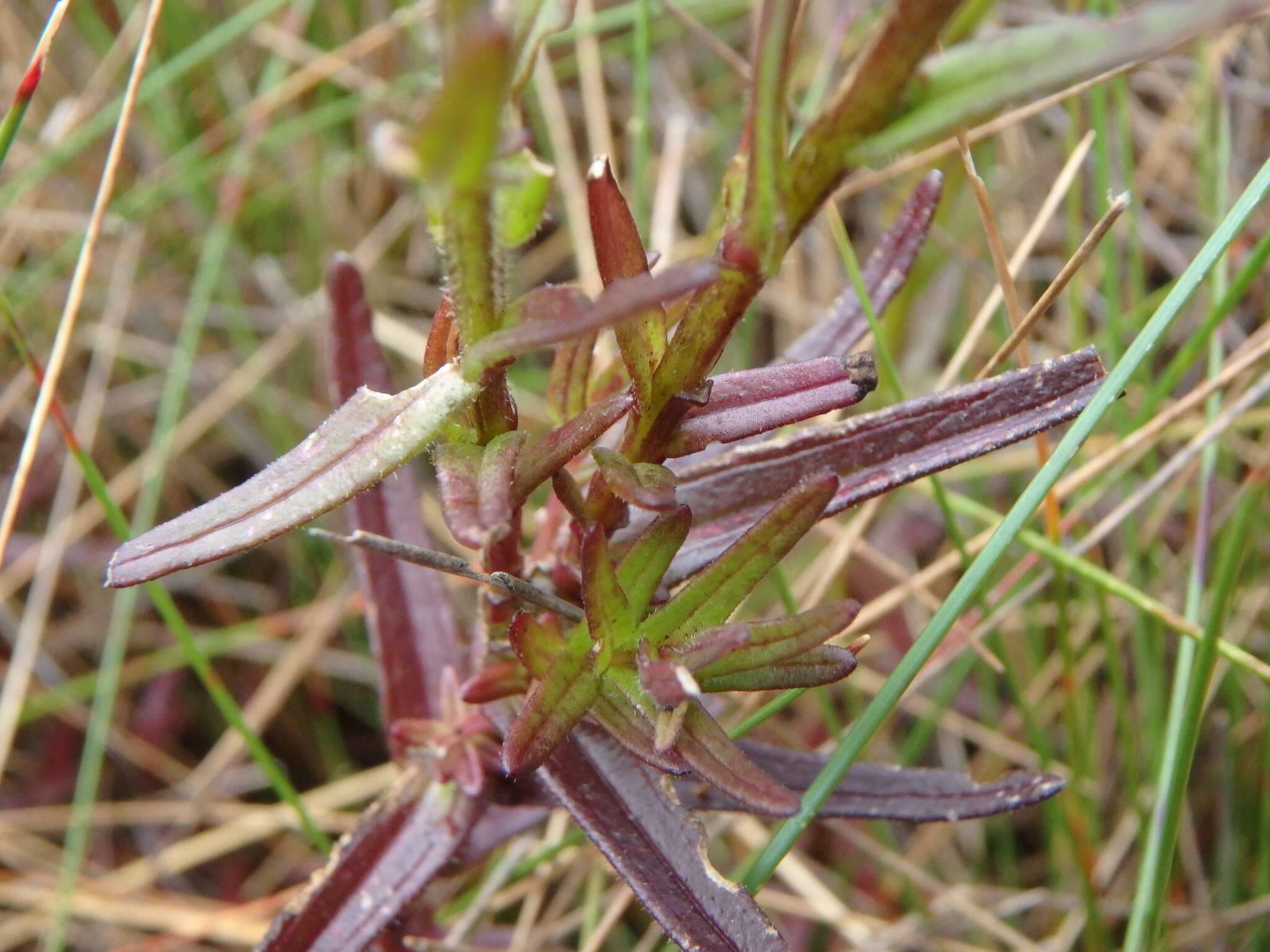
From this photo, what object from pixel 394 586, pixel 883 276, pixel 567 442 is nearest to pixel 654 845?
pixel 567 442

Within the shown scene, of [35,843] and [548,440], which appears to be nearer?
[548,440]

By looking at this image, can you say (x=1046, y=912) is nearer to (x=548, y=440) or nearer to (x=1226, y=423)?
(x=1226, y=423)

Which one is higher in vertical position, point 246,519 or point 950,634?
point 246,519

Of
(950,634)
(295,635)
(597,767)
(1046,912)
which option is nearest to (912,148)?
(597,767)

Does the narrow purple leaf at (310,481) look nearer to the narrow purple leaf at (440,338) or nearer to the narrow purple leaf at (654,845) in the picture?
the narrow purple leaf at (440,338)

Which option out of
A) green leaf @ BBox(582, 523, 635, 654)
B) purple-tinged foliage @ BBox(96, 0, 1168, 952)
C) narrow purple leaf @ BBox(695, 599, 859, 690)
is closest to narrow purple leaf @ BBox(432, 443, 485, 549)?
purple-tinged foliage @ BBox(96, 0, 1168, 952)
